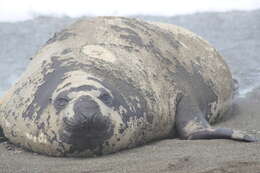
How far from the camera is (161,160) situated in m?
4.57

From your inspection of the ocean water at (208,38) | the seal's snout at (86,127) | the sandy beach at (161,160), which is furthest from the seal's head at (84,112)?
the ocean water at (208,38)

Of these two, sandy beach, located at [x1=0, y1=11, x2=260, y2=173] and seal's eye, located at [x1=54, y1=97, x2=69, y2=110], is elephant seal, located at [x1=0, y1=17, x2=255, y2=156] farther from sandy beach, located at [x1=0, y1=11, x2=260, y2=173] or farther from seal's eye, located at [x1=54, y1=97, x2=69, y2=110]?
sandy beach, located at [x1=0, y1=11, x2=260, y2=173]

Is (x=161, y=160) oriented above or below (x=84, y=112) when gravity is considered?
below

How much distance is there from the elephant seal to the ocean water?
224cm

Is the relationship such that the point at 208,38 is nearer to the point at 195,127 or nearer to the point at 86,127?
the point at 195,127

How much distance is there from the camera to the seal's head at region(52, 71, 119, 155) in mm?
4906

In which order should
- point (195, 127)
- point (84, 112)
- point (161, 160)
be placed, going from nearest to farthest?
point (161, 160) → point (84, 112) → point (195, 127)

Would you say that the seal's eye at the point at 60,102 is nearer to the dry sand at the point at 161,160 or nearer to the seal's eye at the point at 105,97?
the seal's eye at the point at 105,97

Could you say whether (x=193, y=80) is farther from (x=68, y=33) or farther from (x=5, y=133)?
(x=5, y=133)

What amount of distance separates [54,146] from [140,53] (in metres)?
1.56

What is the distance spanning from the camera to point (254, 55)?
10.3m

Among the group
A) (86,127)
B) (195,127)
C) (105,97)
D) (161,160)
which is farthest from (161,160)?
(195,127)

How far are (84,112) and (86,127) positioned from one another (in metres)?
0.11

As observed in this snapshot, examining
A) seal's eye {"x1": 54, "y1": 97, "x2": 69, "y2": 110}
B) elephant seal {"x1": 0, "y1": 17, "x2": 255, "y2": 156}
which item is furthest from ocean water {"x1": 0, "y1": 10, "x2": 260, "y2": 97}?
seal's eye {"x1": 54, "y1": 97, "x2": 69, "y2": 110}
